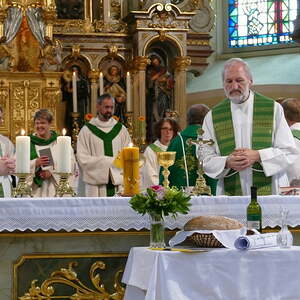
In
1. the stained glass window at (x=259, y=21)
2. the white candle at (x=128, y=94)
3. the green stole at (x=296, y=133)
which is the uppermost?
the stained glass window at (x=259, y=21)

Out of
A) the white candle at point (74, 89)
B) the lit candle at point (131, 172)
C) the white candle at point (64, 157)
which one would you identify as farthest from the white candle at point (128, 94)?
the lit candle at point (131, 172)

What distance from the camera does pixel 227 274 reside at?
523cm

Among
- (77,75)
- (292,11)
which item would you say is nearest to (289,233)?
(77,75)

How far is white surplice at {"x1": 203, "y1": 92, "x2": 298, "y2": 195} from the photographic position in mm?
6344

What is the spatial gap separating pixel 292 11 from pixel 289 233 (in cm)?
1205

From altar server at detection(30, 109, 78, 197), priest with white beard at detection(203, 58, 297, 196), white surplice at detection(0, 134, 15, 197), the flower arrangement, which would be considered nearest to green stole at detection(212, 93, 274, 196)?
priest with white beard at detection(203, 58, 297, 196)

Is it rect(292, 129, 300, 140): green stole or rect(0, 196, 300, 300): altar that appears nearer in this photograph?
rect(0, 196, 300, 300): altar

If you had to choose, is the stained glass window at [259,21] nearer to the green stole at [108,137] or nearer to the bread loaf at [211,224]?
the green stole at [108,137]

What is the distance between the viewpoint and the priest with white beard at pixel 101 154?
409 inches

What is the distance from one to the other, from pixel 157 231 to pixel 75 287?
67 centimetres

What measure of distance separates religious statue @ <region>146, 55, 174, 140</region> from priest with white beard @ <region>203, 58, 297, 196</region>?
7.39 metres

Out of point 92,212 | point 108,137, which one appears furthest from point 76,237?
point 108,137

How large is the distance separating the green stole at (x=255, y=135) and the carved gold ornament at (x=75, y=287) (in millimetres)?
1182

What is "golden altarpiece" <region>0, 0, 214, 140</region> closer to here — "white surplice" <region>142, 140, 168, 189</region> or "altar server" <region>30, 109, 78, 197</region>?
"white surplice" <region>142, 140, 168, 189</region>
